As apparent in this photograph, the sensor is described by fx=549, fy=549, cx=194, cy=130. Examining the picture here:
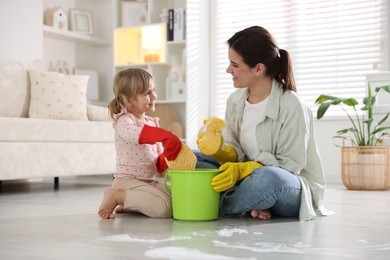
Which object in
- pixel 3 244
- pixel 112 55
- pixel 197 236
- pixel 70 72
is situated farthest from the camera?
pixel 112 55

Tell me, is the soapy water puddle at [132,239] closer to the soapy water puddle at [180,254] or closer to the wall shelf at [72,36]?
the soapy water puddle at [180,254]

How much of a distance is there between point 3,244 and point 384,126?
3.05 metres

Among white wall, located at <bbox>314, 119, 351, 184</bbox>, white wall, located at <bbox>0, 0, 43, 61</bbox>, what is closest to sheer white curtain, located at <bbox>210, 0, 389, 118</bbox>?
white wall, located at <bbox>314, 119, 351, 184</bbox>

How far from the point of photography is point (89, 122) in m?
3.69

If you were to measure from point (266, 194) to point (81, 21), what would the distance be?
3.51 metres

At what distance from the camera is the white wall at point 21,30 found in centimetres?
414

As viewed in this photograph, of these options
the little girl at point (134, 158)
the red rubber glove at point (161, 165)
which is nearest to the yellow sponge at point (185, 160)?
the little girl at point (134, 158)

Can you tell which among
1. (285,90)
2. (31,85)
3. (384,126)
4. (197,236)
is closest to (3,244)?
(197,236)

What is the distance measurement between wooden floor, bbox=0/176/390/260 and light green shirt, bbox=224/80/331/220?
11 centimetres

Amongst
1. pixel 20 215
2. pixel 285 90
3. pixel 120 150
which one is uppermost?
pixel 285 90

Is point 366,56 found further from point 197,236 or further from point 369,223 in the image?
point 197,236

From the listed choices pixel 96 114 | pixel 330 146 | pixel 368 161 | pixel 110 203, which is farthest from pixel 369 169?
pixel 110 203

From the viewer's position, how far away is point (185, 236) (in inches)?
64.4

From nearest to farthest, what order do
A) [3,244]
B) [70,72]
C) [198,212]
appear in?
1. [3,244]
2. [198,212]
3. [70,72]
